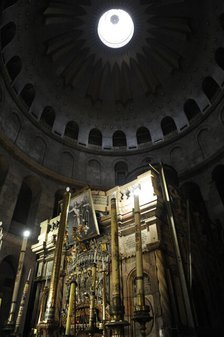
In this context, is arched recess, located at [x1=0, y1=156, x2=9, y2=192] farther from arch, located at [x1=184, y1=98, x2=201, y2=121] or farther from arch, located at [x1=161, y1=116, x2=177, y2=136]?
arch, located at [x1=184, y1=98, x2=201, y2=121]

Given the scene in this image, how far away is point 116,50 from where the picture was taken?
935 inches

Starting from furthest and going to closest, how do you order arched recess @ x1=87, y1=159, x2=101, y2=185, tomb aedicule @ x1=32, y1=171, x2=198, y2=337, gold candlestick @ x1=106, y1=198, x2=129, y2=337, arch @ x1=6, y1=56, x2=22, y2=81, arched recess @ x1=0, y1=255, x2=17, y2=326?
arched recess @ x1=87, y1=159, x2=101, y2=185 < arch @ x1=6, y1=56, x2=22, y2=81 < arched recess @ x1=0, y1=255, x2=17, y2=326 < tomb aedicule @ x1=32, y1=171, x2=198, y2=337 < gold candlestick @ x1=106, y1=198, x2=129, y2=337

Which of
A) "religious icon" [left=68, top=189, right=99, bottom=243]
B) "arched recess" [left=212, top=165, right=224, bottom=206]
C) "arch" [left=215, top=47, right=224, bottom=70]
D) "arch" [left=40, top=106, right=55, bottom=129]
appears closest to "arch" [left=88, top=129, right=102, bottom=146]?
"arch" [left=40, top=106, right=55, bottom=129]

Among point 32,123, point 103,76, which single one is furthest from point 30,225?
point 103,76

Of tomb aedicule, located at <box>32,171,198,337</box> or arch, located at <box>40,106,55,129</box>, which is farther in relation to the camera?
arch, located at <box>40,106,55,129</box>

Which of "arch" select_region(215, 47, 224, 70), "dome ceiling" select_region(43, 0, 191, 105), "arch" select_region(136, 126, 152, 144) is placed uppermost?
"dome ceiling" select_region(43, 0, 191, 105)

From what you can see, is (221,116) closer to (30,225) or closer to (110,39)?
(110,39)

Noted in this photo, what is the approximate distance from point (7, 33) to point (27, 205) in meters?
13.5

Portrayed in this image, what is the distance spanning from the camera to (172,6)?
2064 cm

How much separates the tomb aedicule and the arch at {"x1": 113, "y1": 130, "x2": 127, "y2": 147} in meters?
13.5

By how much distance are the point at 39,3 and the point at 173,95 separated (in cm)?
1422

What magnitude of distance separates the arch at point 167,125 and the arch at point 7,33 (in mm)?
15182

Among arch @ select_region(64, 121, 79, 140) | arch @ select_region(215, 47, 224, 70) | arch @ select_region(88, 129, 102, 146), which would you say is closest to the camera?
arch @ select_region(215, 47, 224, 70)

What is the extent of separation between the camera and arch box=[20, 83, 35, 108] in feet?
68.0
